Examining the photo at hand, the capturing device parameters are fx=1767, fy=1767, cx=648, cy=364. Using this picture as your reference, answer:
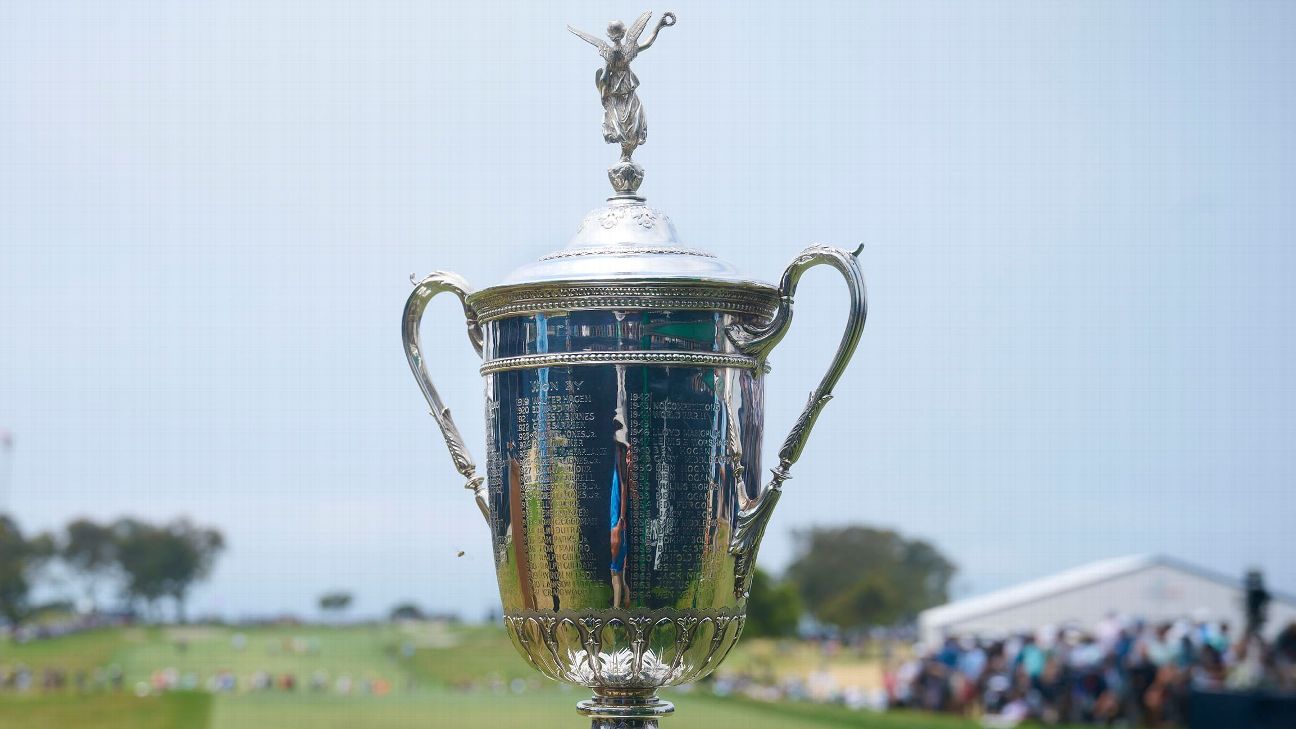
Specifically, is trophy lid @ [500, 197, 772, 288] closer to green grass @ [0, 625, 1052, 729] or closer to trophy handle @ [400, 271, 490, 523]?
trophy handle @ [400, 271, 490, 523]

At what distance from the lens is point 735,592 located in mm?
4523

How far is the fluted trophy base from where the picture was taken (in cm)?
446

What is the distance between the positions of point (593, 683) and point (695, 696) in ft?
49.2

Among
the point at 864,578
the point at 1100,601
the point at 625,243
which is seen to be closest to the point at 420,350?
the point at 625,243

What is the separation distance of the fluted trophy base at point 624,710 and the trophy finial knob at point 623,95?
1.30m

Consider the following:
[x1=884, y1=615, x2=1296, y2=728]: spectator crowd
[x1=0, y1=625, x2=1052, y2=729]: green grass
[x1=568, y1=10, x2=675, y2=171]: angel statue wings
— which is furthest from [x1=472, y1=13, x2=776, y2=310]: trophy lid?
[x1=884, y1=615, x2=1296, y2=728]: spectator crowd

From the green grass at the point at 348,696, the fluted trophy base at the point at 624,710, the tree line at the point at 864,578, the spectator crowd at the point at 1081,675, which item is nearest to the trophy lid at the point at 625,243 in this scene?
the fluted trophy base at the point at 624,710

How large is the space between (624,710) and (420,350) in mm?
1132

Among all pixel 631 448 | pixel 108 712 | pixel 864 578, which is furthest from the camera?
pixel 864 578

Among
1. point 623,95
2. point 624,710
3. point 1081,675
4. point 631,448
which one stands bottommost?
point 1081,675

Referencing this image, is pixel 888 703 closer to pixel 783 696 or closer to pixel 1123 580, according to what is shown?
pixel 783 696

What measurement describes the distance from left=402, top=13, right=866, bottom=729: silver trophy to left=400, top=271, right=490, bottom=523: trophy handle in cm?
17

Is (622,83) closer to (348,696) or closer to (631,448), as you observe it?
(631,448)

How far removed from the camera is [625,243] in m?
4.52
